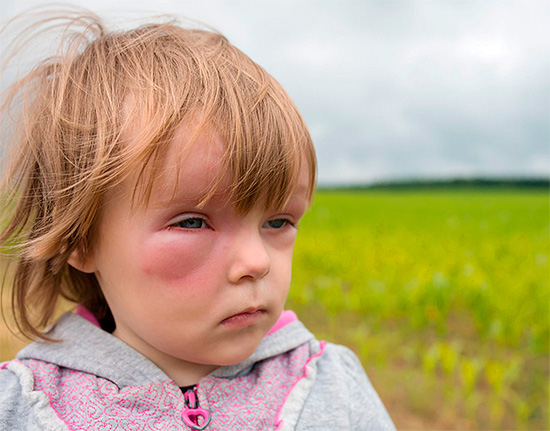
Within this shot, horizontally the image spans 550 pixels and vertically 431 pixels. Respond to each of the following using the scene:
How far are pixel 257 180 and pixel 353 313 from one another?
8.32 ft

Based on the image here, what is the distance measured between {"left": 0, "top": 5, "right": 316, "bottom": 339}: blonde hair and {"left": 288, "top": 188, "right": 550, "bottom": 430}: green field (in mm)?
1555

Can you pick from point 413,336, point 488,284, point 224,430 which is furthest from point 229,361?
point 488,284

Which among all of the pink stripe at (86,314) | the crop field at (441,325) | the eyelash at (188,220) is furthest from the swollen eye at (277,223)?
the crop field at (441,325)

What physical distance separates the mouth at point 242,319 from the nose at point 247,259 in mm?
67

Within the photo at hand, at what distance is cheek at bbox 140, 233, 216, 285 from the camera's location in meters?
0.92

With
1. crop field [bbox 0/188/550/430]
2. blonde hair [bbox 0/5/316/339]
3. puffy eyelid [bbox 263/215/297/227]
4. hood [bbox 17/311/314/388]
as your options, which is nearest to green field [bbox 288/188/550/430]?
crop field [bbox 0/188/550/430]

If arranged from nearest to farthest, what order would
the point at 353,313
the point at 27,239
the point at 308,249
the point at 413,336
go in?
the point at 27,239 → the point at 413,336 → the point at 353,313 → the point at 308,249

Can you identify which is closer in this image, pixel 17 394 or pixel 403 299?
pixel 17 394

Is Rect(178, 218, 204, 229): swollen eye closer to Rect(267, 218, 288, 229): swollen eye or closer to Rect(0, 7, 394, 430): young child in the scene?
Rect(0, 7, 394, 430): young child

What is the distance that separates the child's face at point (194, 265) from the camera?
91 centimetres

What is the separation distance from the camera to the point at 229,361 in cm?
99

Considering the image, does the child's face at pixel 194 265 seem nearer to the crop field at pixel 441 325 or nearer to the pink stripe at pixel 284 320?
the pink stripe at pixel 284 320

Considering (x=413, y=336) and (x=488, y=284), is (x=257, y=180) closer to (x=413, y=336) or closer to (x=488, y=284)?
(x=413, y=336)

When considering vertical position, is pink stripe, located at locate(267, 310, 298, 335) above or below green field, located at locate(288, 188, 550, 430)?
above
